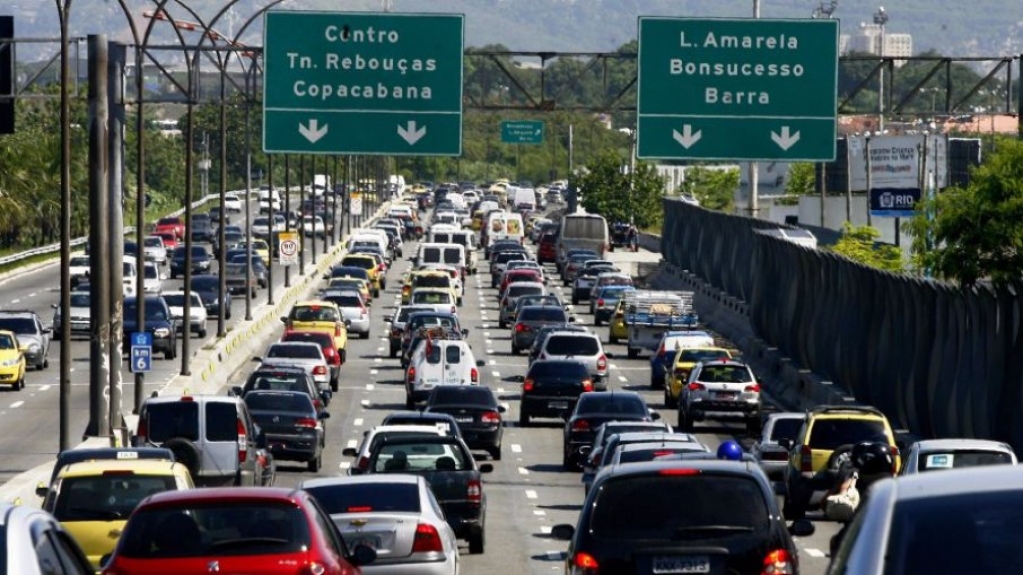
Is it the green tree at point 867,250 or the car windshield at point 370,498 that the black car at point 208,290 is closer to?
the green tree at point 867,250

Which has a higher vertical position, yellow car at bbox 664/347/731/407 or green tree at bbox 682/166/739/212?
green tree at bbox 682/166/739/212

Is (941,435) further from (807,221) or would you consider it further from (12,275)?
(807,221)

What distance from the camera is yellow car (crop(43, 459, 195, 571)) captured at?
808 inches

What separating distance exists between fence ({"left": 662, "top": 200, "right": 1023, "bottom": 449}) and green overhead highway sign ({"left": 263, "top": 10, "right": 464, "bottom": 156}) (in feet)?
30.2

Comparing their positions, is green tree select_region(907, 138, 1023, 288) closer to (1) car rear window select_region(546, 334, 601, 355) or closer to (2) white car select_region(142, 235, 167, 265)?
(1) car rear window select_region(546, 334, 601, 355)

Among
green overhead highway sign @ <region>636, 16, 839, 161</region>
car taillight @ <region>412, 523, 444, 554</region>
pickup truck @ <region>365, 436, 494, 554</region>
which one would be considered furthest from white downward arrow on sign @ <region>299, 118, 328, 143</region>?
car taillight @ <region>412, 523, 444, 554</region>

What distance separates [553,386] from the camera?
159 feet

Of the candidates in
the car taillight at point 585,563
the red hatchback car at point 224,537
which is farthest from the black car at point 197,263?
the car taillight at point 585,563

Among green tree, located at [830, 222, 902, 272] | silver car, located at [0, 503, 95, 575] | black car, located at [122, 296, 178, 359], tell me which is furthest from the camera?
green tree, located at [830, 222, 902, 272]

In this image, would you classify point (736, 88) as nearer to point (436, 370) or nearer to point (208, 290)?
point (436, 370)

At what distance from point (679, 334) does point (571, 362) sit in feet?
31.9

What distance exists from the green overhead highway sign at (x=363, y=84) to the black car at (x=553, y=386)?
782 centimetres

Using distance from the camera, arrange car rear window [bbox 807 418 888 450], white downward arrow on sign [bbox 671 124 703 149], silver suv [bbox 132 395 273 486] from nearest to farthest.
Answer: silver suv [bbox 132 395 273 486], car rear window [bbox 807 418 888 450], white downward arrow on sign [bbox 671 124 703 149]

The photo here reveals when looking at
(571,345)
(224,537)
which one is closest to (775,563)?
(224,537)
